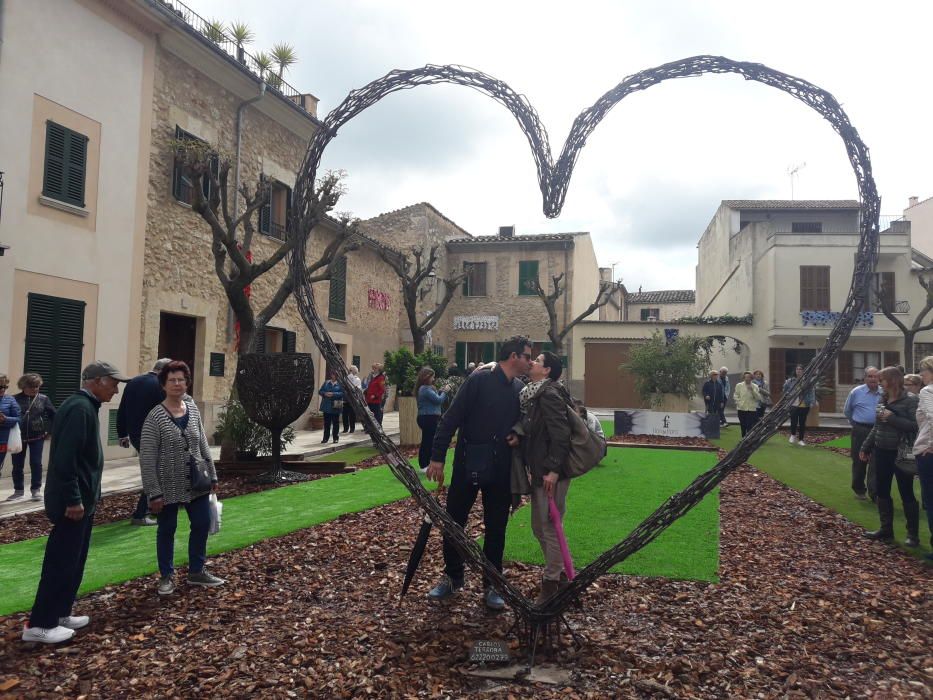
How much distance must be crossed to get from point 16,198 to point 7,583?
727 centimetres

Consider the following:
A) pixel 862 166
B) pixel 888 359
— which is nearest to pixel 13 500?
pixel 862 166

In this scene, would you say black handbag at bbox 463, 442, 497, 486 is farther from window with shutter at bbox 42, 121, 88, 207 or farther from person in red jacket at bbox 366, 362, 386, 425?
person in red jacket at bbox 366, 362, 386, 425

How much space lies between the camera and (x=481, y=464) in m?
4.41

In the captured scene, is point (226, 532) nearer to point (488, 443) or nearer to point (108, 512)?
point (108, 512)

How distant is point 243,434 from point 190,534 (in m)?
5.69

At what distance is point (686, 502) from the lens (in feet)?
12.4

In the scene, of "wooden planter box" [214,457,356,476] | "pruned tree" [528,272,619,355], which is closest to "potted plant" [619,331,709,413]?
"pruned tree" [528,272,619,355]

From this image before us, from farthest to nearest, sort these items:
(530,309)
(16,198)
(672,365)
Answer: (530,309), (672,365), (16,198)

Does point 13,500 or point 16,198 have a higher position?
point 16,198

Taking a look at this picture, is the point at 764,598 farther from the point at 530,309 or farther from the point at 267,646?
the point at 530,309

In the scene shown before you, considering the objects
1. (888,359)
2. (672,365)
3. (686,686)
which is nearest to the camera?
(686,686)

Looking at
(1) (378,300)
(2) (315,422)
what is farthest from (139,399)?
(1) (378,300)

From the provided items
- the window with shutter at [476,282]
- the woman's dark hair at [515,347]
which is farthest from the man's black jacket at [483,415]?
the window with shutter at [476,282]

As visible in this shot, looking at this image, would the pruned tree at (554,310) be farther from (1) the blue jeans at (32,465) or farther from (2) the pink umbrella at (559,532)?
(2) the pink umbrella at (559,532)
